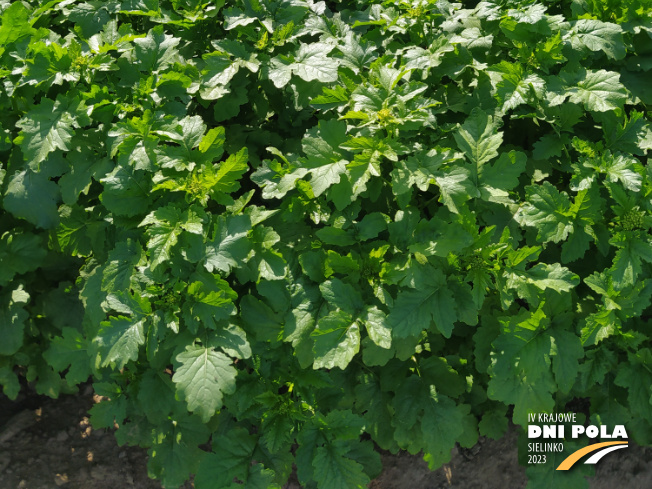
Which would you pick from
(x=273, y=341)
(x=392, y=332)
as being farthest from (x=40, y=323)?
(x=392, y=332)

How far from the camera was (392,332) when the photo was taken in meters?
A: 2.37

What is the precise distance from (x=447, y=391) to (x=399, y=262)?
2.48 feet

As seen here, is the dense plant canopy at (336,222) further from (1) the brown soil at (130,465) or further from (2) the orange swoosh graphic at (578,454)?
(1) the brown soil at (130,465)

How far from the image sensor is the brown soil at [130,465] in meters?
3.29

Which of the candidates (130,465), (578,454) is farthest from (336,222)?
(130,465)

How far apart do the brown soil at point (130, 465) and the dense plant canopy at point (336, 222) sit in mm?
458

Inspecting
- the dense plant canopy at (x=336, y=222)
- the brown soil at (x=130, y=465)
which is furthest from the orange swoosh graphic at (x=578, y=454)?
the brown soil at (x=130, y=465)

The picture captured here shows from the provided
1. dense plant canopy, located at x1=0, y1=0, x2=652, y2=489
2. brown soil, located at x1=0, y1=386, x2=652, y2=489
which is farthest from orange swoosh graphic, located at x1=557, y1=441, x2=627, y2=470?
brown soil, located at x1=0, y1=386, x2=652, y2=489

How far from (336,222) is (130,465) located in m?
2.00

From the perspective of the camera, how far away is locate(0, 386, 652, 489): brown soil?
3.29 meters

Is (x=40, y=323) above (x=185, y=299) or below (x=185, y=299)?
below

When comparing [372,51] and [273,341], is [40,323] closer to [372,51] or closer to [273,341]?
[273,341]

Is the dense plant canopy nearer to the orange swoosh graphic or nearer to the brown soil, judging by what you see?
the orange swoosh graphic

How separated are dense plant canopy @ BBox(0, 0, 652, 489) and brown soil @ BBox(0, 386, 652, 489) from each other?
46 centimetres
